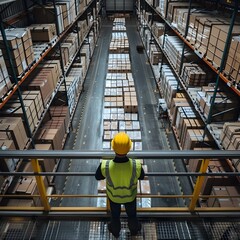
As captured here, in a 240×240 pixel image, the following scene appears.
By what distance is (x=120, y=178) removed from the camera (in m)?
2.41

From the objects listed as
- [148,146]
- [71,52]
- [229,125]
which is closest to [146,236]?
[229,125]

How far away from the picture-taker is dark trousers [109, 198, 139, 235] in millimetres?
2604

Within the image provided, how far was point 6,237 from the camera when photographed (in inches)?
106

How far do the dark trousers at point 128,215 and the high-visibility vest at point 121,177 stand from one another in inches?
4.6

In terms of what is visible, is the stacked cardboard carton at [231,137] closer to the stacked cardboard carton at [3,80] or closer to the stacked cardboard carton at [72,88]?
the stacked cardboard carton at [3,80]

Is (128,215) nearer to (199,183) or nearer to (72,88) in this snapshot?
(199,183)

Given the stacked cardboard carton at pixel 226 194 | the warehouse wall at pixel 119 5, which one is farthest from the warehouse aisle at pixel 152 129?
the warehouse wall at pixel 119 5

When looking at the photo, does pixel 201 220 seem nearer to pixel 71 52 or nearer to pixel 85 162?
pixel 85 162

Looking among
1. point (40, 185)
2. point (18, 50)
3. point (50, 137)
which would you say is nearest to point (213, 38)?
point (18, 50)

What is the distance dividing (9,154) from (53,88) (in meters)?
4.33

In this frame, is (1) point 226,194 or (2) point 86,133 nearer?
(1) point 226,194

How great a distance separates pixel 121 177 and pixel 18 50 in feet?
10.6

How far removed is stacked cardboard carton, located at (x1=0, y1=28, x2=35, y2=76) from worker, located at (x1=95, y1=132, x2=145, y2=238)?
9.34 ft

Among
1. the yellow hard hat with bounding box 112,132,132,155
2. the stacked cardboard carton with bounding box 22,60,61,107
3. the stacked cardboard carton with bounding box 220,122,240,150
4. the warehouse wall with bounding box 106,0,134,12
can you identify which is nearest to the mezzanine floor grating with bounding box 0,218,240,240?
the yellow hard hat with bounding box 112,132,132,155
